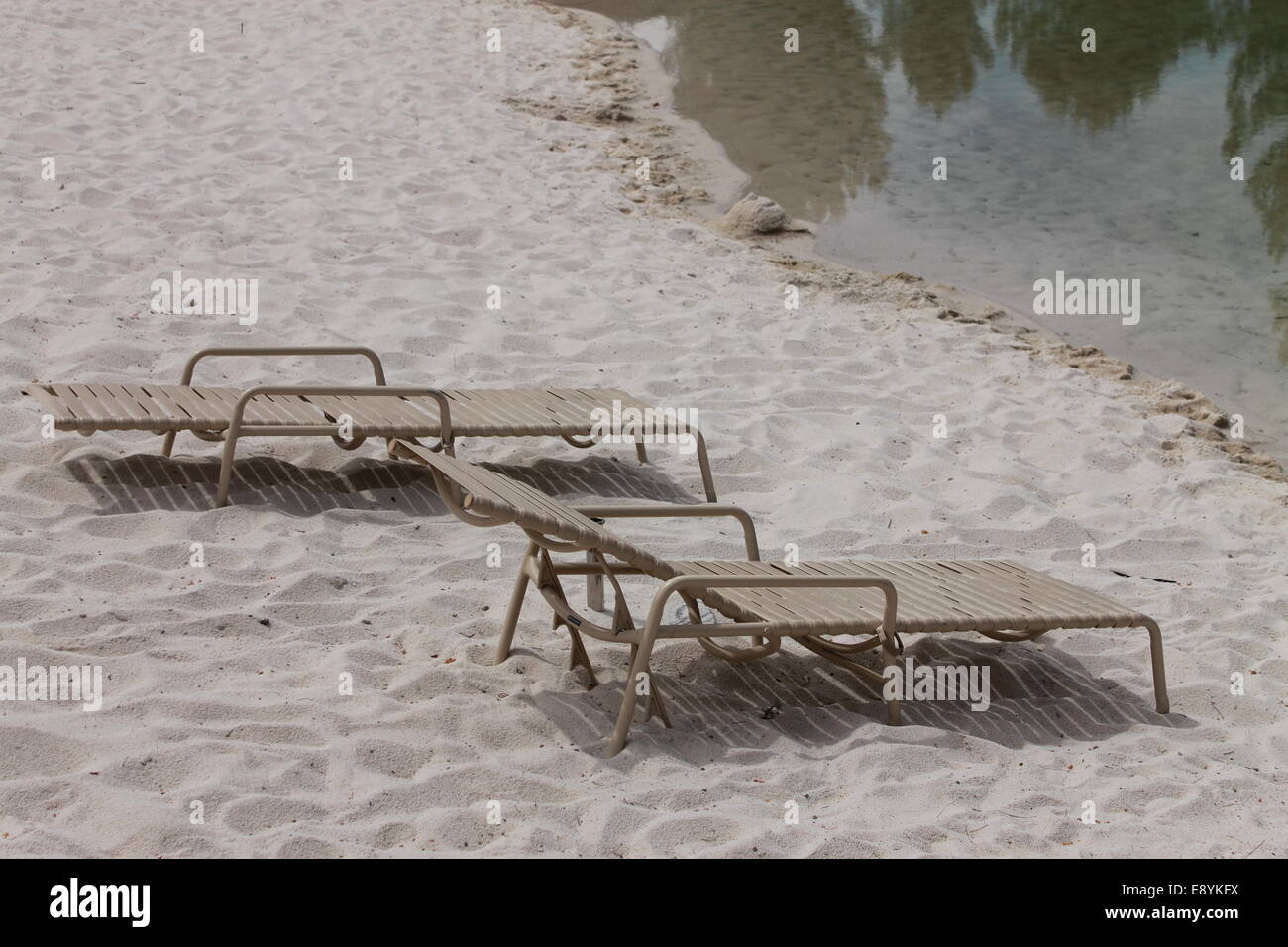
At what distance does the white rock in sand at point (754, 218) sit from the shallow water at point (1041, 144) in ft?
1.39

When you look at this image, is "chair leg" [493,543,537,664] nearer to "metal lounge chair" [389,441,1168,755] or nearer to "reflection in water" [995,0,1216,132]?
"metal lounge chair" [389,441,1168,755]

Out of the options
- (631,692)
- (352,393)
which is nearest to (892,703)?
(631,692)

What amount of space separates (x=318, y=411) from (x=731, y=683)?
2.05 meters

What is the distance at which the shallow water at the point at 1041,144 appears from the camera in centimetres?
920

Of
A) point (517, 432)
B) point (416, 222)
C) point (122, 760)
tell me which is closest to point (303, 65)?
point (416, 222)

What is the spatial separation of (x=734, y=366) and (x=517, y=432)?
6.78ft

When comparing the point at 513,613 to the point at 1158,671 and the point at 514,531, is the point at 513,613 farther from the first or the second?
the point at 1158,671

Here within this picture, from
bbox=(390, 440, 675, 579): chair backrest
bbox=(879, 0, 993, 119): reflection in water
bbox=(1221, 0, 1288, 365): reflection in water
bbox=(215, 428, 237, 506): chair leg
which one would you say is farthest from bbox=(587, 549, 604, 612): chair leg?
bbox=(879, 0, 993, 119): reflection in water

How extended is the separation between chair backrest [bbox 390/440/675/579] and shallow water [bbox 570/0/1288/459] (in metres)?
4.85

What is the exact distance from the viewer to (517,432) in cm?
525

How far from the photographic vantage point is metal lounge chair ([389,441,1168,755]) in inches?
141

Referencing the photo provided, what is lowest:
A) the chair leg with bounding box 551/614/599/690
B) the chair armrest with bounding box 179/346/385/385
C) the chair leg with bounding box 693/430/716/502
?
the chair leg with bounding box 551/614/599/690

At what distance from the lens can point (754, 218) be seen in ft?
32.4

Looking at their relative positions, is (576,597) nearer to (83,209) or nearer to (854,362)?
(854,362)
